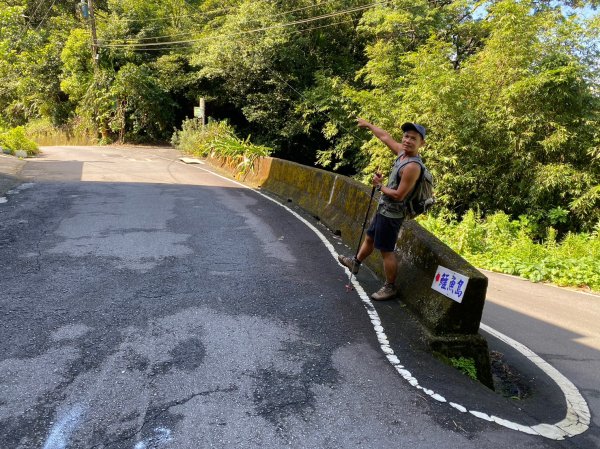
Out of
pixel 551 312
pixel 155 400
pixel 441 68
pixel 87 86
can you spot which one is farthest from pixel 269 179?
pixel 87 86

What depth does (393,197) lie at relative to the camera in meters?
4.70

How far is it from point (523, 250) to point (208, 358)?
904 cm

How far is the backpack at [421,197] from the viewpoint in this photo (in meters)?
4.81

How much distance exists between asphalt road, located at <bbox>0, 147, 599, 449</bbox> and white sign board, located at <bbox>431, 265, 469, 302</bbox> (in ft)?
1.69

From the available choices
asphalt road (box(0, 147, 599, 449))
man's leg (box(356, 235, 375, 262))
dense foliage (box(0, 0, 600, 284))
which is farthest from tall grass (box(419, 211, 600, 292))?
man's leg (box(356, 235, 375, 262))

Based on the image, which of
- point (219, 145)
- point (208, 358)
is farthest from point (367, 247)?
point (219, 145)

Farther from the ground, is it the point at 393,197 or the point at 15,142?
the point at 393,197

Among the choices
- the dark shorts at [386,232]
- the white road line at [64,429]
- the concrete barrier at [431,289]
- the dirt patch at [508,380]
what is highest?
the dark shorts at [386,232]

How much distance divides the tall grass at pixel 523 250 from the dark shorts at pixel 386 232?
5893 millimetres

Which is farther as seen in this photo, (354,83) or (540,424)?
(354,83)

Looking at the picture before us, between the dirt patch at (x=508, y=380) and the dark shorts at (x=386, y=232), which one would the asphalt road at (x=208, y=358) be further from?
the dark shorts at (x=386, y=232)

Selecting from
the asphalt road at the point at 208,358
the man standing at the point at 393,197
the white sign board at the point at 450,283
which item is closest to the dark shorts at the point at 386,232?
the man standing at the point at 393,197

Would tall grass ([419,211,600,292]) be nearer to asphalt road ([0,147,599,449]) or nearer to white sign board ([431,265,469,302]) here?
asphalt road ([0,147,599,449])

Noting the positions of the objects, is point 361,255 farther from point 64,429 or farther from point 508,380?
point 64,429
